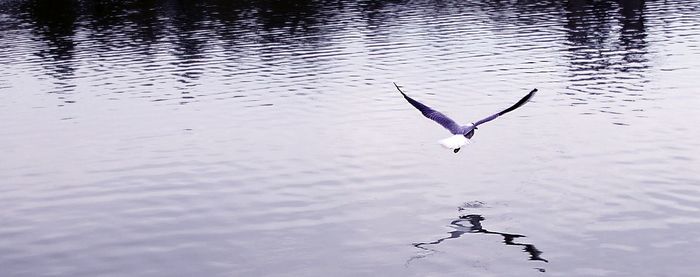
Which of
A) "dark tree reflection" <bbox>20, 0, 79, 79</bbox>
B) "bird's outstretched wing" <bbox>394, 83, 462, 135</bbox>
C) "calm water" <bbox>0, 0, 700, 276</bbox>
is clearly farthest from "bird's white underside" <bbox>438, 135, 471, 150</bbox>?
"dark tree reflection" <bbox>20, 0, 79, 79</bbox>

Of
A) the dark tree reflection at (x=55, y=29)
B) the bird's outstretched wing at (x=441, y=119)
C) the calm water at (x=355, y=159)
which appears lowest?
the dark tree reflection at (x=55, y=29)

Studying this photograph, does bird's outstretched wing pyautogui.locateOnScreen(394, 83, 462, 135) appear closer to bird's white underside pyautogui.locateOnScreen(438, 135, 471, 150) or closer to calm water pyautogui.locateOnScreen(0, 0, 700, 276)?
bird's white underside pyautogui.locateOnScreen(438, 135, 471, 150)

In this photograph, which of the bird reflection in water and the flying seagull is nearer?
the flying seagull

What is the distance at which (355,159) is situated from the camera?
4294 centimetres

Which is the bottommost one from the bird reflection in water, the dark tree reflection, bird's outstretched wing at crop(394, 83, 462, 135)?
the dark tree reflection

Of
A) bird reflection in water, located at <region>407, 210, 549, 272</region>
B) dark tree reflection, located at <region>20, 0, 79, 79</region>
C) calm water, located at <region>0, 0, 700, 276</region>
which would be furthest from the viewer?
dark tree reflection, located at <region>20, 0, 79, 79</region>

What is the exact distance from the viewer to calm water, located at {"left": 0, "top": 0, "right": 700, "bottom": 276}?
1211 inches

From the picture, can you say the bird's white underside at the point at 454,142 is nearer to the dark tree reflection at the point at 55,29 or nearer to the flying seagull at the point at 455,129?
the flying seagull at the point at 455,129

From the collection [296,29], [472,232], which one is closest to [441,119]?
[472,232]

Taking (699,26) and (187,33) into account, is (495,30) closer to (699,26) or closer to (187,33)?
(699,26)

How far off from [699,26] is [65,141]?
57062 millimetres

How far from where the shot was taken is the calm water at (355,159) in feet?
101

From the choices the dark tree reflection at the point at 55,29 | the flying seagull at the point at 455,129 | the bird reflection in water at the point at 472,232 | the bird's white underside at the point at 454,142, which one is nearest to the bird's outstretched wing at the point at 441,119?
the flying seagull at the point at 455,129

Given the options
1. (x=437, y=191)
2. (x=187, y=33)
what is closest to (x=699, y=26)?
(x=187, y=33)
